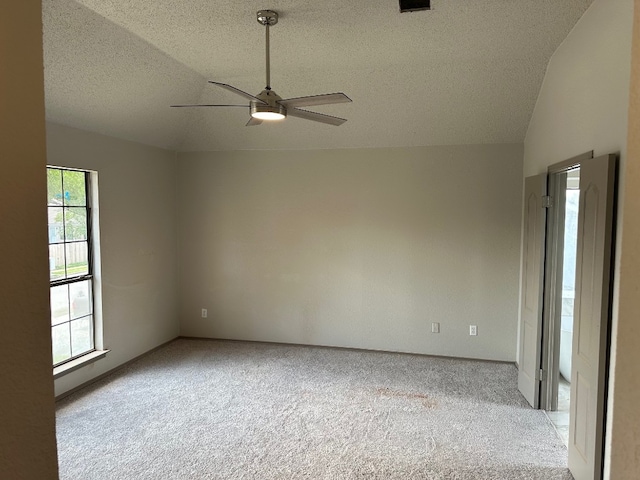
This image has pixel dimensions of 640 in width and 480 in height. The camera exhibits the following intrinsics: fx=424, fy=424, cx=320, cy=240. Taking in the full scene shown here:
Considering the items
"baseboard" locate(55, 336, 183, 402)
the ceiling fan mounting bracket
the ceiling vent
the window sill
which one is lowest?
"baseboard" locate(55, 336, 183, 402)

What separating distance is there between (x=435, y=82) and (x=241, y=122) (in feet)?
7.07

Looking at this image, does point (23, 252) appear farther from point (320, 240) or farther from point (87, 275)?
point (320, 240)

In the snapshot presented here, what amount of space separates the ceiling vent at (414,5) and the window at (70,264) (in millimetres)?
3196

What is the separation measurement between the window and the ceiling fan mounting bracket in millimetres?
2310

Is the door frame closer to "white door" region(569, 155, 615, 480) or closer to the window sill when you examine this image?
"white door" region(569, 155, 615, 480)

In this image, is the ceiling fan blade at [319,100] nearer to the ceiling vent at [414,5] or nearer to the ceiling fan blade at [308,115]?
the ceiling fan blade at [308,115]

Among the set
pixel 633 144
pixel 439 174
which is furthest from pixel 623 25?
pixel 439 174

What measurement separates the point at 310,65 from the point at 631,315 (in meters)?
3.40

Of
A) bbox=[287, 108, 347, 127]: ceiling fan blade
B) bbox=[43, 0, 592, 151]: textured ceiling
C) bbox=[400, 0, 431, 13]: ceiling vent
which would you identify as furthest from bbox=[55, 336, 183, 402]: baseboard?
bbox=[400, 0, 431, 13]: ceiling vent

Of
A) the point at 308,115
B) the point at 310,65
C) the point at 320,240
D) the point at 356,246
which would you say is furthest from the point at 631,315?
the point at 320,240

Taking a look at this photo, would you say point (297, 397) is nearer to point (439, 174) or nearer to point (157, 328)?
point (157, 328)

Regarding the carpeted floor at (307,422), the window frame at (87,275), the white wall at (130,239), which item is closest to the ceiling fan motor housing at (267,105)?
the white wall at (130,239)

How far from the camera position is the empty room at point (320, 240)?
2.19 metres

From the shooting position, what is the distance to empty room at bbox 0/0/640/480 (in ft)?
7.17
